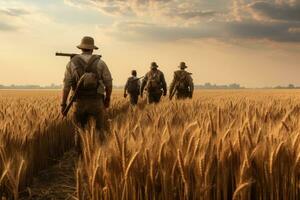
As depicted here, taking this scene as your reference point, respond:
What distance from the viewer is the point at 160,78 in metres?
14.7

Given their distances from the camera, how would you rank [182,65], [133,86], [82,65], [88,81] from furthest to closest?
1. [133,86]
2. [182,65]
3. [82,65]
4. [88,81]

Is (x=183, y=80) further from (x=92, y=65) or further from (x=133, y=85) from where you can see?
(x=92, y=65)

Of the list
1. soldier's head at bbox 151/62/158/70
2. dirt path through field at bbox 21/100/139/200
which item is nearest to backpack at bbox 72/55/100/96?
dirt path through field at bbox 21/100/139/200

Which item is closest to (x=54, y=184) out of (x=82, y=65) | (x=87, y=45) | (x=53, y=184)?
(x=53, y=184)

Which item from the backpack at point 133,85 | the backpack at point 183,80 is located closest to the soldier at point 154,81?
the backpack at point 183,80

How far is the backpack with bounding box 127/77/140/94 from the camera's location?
16938 millimetres

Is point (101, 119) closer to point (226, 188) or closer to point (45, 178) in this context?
point (45, 178)

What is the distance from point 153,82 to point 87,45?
7.95 meters

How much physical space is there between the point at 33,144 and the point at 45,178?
44cm

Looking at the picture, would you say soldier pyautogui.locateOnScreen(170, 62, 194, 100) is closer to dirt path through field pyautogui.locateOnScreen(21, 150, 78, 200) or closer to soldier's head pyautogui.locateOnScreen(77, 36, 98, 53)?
dirt path through field pyautogui.locateOnScreen(21, 150, 78, 200)

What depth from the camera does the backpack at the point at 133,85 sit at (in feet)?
55.6

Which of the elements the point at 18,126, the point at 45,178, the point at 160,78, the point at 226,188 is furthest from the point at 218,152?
the point at 160,78

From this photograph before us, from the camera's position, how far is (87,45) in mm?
6930

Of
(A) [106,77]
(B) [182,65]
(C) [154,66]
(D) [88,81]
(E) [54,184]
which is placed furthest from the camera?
(B) [182,65]
